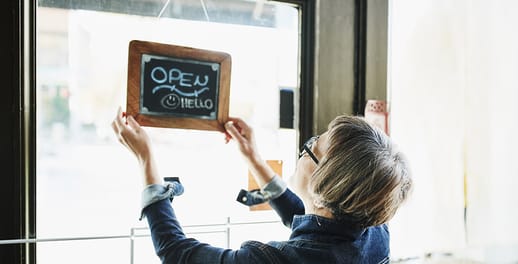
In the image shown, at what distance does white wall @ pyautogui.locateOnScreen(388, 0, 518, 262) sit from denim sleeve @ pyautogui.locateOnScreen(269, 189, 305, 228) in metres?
0.31

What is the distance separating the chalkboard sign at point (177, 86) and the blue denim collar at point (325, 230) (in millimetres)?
278

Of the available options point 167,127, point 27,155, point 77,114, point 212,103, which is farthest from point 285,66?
point 27,155

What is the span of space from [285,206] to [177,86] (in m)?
0.39

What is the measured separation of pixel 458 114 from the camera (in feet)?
3.13

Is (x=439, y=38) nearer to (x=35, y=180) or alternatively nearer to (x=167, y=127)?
(x=167, y=127)

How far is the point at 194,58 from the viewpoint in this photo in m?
0.82

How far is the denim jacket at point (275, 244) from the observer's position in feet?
2.35

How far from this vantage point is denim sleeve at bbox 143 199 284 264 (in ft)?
2.33

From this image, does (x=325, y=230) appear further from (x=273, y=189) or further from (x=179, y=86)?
(x=179, y=86)

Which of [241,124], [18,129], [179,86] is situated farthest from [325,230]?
[18,129]

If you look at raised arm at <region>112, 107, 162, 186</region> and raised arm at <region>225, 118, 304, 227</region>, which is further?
raised arm at <region>225, 118, 304, 227</region>

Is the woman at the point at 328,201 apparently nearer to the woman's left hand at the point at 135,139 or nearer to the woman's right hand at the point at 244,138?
the woman's left hand at the point at 135,139

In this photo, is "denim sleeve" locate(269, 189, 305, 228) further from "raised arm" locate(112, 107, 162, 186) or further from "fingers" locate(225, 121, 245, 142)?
"raised arm" locate(112, 107, 162, 186)

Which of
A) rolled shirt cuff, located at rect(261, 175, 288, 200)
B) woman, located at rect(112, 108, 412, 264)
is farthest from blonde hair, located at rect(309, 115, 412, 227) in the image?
rolled shirt cuff, located at rect(261, 175, 288, 200)
